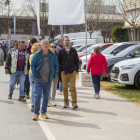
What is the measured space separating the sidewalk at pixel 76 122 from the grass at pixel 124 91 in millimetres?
685

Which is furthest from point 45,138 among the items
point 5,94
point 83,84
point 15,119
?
point 83,84

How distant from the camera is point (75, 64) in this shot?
8.59 meters

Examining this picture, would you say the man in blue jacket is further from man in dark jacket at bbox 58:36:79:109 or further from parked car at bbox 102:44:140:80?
parked car at bbox 102:44:140:80

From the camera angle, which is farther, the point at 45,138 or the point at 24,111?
the point at 24,111

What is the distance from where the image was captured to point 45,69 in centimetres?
713

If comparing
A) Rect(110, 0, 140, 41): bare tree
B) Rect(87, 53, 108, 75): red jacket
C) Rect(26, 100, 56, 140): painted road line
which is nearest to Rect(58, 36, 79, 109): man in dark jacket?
Rect(26, 100, 56, 140): painted road line

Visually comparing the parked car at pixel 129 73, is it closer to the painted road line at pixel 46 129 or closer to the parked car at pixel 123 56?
the parked car at pixel 123 56

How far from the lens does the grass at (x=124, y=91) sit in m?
10.5

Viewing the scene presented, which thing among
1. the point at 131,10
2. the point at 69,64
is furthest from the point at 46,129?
the point at 131,10

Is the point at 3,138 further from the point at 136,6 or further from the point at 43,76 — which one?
the point at 136,6

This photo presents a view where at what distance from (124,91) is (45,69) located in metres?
5.66

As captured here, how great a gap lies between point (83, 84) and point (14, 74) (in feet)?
14.3

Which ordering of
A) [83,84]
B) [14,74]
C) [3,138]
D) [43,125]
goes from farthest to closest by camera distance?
[83,84] → [14,74] → [43,125] → [3,138]

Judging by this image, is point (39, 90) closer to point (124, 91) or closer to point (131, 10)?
point (124, 91)
